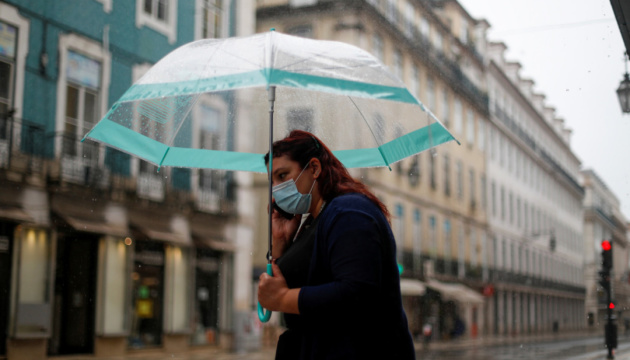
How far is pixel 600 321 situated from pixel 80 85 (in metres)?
8.58

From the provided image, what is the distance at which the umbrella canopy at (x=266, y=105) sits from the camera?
7.98 ft

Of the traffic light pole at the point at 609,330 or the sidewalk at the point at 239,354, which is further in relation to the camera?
the sidewalk at the point at 239,354

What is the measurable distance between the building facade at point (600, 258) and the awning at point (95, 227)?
307 inches

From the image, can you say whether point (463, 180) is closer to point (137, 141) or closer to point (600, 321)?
point (600, 321)

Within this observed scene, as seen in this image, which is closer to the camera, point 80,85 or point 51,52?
point 51,52

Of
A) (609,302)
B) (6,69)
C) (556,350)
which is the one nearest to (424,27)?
(6,69)

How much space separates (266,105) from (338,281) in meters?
1.95

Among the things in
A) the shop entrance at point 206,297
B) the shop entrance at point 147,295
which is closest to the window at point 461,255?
the shop entrance at point 206,297

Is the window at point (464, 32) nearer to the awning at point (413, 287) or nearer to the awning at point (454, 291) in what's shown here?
the awning at point (413, 287)

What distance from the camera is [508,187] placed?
1488 centimetres

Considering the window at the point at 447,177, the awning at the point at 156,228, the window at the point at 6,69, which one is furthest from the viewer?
the window at the point at 447,177

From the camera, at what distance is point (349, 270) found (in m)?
1.79

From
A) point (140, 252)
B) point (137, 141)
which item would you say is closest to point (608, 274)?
point (137, 141)

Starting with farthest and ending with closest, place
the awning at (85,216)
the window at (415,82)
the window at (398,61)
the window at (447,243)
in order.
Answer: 1. the window at (447,243)
2. the window at (398,61)
3. the window at (415,82)
4. the awning at (85,216)
